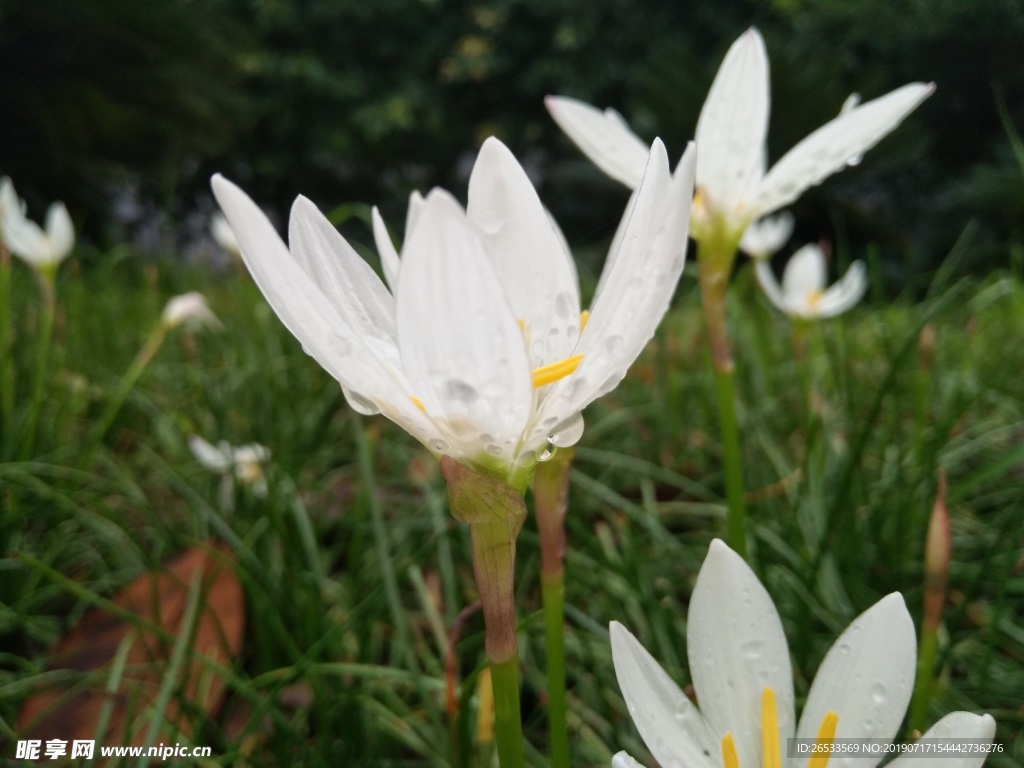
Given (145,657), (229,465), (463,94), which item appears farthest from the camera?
(463,94)

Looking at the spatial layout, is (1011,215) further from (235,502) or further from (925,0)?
(235,502)

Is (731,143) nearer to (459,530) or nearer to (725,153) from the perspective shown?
(725,153)

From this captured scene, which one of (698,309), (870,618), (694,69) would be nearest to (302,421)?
(870,618)

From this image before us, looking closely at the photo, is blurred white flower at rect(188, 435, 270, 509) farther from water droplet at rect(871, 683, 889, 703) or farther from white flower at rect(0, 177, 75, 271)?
water droplet at rect(871, 683, 889, 703)

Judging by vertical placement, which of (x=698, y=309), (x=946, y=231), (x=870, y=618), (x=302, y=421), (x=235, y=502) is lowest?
(x=870, y=618)

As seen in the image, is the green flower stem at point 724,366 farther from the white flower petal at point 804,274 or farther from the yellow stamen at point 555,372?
the white flower petal at point 804,274

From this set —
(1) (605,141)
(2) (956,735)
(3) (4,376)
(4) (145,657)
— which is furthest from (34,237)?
(2) (956,735)

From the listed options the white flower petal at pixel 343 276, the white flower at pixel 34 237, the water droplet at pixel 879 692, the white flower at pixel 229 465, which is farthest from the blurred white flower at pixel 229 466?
the water droplet at pixel 879 692
